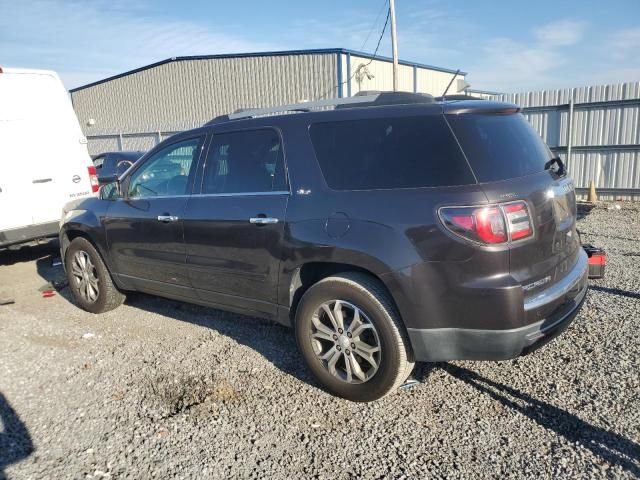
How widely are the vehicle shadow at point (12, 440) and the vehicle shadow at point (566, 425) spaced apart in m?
2.77

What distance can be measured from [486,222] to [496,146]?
598mm

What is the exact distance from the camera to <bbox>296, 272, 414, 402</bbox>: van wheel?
10.1 ft

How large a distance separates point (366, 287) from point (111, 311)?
11.2 feet

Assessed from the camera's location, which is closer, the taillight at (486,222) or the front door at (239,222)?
the taillight at (486,222)

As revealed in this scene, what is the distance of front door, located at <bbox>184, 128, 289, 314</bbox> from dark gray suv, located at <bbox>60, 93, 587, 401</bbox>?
12 millimetres

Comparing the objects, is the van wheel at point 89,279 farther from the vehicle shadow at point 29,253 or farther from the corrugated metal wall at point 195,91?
the corrugated metal wall at point 195,91

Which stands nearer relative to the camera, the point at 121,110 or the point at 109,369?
the point at 109,369

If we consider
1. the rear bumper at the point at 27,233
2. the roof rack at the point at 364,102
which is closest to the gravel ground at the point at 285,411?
the roof rack at the point at 364,102

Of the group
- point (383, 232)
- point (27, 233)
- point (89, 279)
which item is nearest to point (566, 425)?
point (383, 232)

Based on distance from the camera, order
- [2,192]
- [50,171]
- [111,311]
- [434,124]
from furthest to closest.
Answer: [50,171] < [2,192] < [111,311] < [434,124]

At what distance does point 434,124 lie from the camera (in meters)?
3.04

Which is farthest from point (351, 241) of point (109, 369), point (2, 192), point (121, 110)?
point (121, 110)

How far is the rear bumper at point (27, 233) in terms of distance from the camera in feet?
20.9

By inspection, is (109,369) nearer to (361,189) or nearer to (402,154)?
(361,189)
